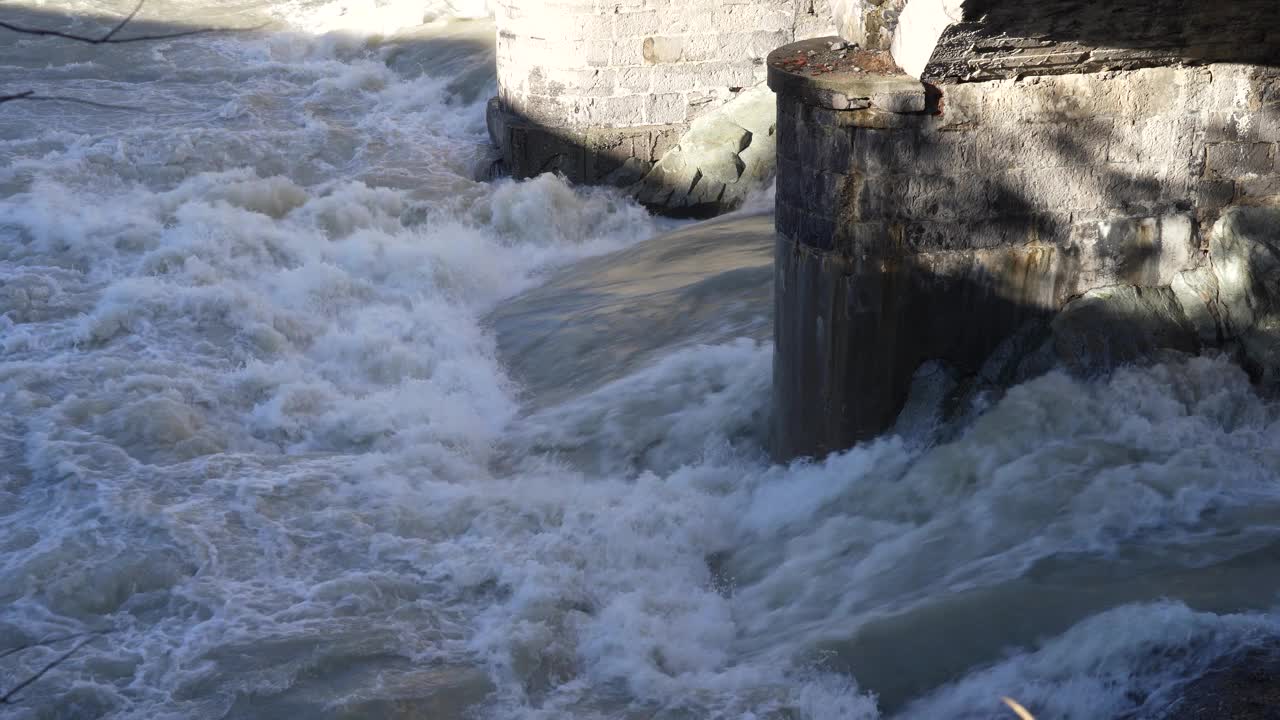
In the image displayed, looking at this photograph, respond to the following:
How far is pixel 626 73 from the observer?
10.8 metres

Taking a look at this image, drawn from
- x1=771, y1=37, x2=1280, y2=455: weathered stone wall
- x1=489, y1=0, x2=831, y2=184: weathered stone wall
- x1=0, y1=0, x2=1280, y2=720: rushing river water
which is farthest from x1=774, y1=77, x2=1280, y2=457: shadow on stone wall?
x1=489, y1=0, x2=831, y2=184: weathered stone wall

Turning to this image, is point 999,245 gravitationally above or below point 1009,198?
below

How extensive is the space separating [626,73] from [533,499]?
17.2ft

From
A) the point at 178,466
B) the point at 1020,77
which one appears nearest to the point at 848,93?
the point at 1020,77

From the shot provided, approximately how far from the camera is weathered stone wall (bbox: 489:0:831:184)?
10.7 meters

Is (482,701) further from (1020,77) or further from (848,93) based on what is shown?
(1020,77)

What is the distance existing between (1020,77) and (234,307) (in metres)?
5.32

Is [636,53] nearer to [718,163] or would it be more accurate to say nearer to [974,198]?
[718,163]

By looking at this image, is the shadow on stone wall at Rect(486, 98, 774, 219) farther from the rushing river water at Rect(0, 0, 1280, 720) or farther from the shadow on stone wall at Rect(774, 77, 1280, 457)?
the shadow on stone wall at Rect(774, 77, 1280, 457)

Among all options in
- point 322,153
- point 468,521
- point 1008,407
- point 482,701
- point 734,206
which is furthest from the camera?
point 322,153

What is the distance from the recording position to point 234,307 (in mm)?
8711

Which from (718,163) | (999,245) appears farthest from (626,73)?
(999,245)

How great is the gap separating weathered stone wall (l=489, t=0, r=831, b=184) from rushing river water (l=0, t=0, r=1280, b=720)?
774mm

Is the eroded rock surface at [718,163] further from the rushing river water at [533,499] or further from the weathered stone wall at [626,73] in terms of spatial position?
the rushing river water at [533,499]
